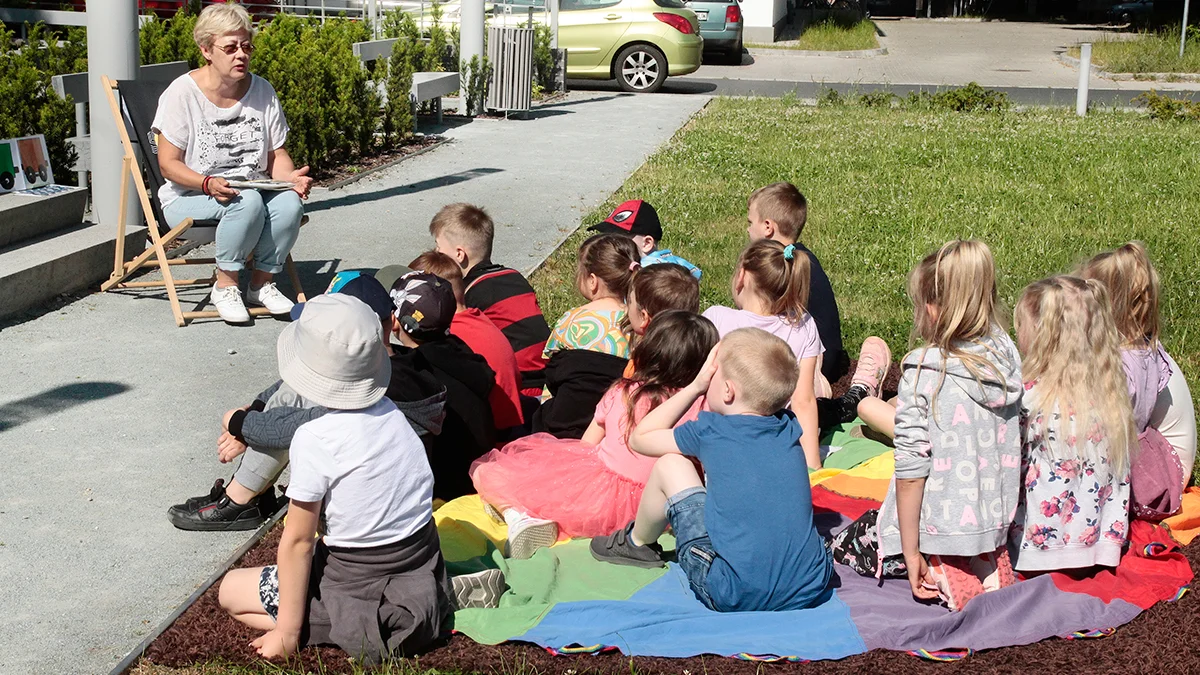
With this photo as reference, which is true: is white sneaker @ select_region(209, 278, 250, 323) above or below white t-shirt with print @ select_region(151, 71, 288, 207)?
below

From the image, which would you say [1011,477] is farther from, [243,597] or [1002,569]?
[243,597]

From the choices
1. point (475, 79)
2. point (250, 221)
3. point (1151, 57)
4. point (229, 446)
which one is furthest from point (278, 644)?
point (1151, 57)

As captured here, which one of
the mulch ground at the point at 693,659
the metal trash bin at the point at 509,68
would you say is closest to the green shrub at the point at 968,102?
the metal trash bin at the point at 509,68

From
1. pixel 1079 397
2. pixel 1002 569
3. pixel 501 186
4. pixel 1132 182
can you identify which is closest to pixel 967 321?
pixel 1079 397

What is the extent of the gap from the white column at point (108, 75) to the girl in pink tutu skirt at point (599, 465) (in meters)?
4.24

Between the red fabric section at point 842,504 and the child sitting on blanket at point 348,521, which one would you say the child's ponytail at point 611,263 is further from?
the child sitting on blanket at point 348,521

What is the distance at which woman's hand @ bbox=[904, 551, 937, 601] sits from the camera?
3840 millimetres

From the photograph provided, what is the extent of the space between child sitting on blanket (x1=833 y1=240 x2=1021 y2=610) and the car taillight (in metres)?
16.7

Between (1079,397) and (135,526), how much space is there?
126 inches

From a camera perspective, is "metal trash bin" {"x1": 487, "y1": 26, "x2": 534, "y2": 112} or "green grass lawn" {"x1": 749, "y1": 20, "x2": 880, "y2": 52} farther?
"green grass lawn" {"x1": 749, "y1": 20, "x2": 880, "y2": 52}

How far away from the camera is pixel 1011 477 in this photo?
12.4 ft

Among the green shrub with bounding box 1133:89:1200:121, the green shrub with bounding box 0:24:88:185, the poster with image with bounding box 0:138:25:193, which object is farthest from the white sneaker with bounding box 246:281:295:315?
A: the green shrub with bounding box 1133:89:1200:121

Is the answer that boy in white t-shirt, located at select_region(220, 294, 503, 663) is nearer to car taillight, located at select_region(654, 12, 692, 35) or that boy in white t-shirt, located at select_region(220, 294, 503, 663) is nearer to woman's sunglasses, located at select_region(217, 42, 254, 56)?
woman's sunglasses, located at select_region(217, 42, 254, 56)

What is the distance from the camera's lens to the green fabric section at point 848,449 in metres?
5.32
